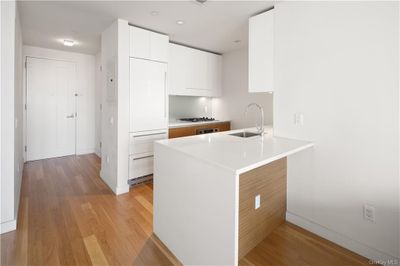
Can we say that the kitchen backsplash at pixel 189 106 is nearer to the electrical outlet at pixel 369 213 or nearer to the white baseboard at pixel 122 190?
the white baseboard at pixel 122 190

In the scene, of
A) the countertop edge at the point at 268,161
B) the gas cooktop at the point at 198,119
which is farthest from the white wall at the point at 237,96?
the countertop edge at the point at 268,161

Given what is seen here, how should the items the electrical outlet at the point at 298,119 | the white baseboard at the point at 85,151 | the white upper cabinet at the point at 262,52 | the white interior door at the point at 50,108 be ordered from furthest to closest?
the white baseboard at the point at 85,151, the white interior door at the point at 50,108, the white upper cabinet at the point at 262,52, the electrical outlet at the point at 298,119

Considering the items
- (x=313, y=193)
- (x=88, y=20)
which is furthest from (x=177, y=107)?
(x=313, y=193)

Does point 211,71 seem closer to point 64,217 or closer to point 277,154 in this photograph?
point 277,154

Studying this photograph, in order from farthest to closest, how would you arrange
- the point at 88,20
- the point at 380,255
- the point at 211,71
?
1. the point at 211,71
2. the point at 88,20
3. the point at 380,255

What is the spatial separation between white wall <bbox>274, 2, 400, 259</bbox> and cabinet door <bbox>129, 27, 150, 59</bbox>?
179cm

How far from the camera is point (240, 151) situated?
173cm

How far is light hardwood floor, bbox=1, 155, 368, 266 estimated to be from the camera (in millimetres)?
1744

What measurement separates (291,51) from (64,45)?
4.20 meters

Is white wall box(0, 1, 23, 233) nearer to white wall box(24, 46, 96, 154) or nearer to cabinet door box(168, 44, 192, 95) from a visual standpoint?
cabinet door box(168, 44, 192, 95)

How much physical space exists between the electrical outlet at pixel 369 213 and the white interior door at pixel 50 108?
5397mm

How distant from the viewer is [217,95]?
4.68 metres

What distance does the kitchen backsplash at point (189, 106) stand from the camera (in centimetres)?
449

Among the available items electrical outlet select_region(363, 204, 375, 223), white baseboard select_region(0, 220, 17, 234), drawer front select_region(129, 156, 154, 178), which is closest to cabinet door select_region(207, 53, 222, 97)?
drawer front select_region(129, 156, 154, 178)
